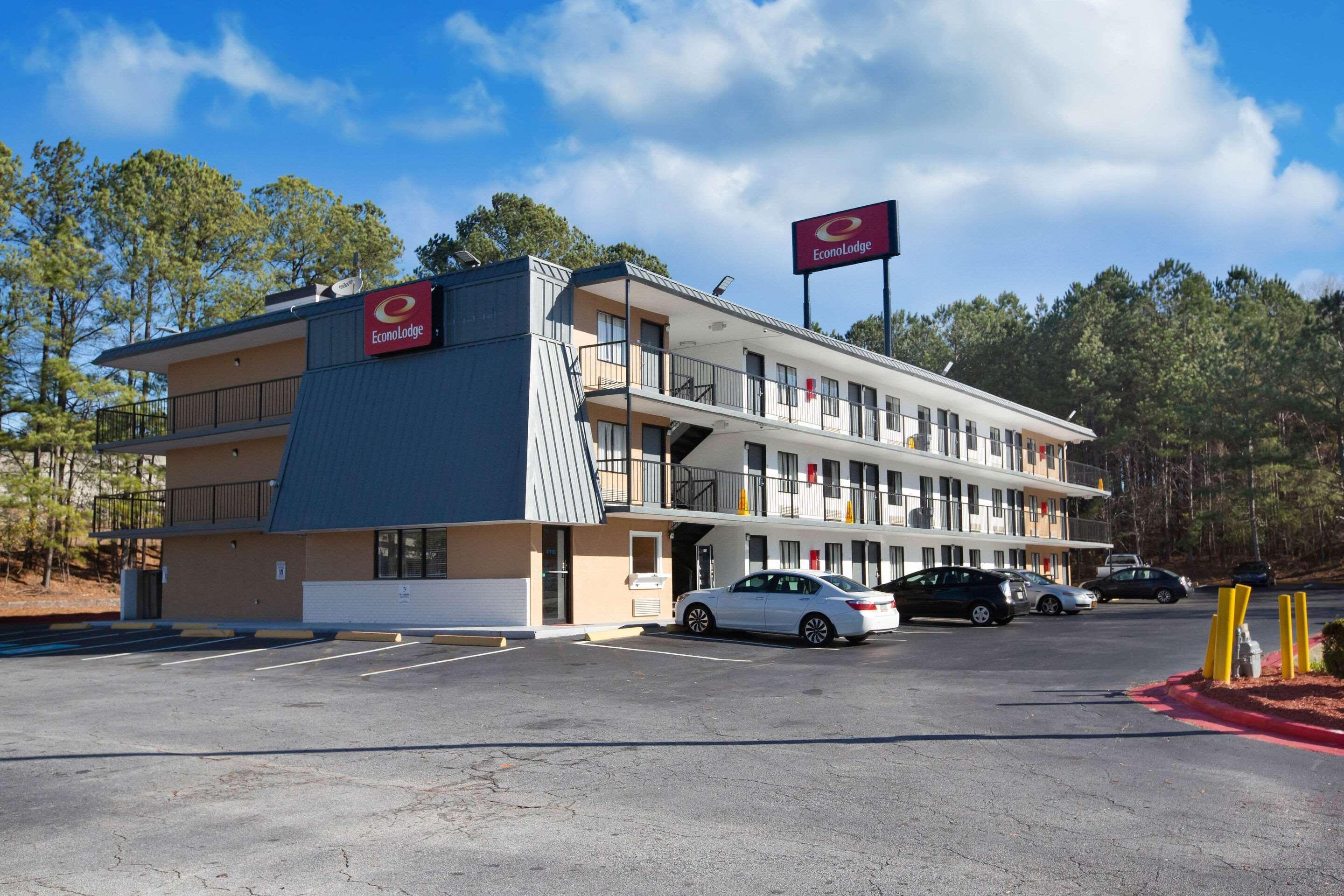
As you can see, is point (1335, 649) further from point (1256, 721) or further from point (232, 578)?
point (232, 578)

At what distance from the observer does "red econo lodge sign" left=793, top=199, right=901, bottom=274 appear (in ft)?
136

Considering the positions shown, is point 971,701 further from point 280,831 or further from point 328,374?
point 328,374

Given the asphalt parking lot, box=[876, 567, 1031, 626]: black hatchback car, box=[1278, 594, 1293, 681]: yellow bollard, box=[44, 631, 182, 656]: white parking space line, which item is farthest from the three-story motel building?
box=[1278, 594, 1293, 681]: yellow bollard

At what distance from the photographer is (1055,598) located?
3531 cm

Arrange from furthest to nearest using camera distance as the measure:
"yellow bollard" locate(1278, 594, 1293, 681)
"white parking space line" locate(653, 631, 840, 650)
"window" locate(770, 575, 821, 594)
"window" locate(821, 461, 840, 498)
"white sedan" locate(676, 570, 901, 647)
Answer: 1. "window" locate(821, 461, 840, 498)
2. "window" locate(770, 575, 821, 594)
3. "white sedan" locate(676, 570, 901, 647)
4. "white parking space line" locate(653, 631, 840, 650)
5. "yellow bollard" locate(1278, 594, 1293, 681)

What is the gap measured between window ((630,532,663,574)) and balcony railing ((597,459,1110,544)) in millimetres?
947

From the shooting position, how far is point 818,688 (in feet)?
48.6

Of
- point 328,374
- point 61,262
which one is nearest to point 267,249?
point 61,262

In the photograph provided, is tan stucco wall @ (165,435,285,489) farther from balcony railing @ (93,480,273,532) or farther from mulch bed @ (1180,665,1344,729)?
mulch bed @ (1180,665,1344,729)

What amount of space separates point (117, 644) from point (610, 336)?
43.3 feet

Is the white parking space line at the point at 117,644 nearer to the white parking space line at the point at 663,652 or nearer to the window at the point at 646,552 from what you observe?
the white parking space line at the point at 663,652

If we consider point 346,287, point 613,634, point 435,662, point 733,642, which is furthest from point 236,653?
point 346,287

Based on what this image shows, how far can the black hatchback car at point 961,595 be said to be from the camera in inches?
1109

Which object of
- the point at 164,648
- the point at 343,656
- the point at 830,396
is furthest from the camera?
the point at 830,396
